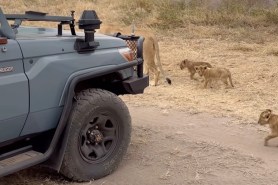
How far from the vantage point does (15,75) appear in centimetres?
408

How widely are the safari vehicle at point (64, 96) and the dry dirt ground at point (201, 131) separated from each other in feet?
1.12

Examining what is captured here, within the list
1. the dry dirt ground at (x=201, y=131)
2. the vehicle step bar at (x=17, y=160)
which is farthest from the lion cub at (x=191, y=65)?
the vehicle step bar at (x=17, y=160)

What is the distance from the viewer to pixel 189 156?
5.71 metres

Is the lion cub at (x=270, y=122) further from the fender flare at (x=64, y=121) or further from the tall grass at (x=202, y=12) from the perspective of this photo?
the tall grass at (x=202, y=12)

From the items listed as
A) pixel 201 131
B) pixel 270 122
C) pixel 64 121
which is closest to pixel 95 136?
pixel 64 121

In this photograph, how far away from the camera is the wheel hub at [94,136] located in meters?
4.85

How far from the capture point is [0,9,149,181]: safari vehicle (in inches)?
163

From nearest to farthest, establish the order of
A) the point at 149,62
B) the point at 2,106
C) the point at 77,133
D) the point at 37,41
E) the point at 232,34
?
the point at 2,106 < the point at 37,41 < the point at 77,133 < the point at 149,62 < the point at 232,34

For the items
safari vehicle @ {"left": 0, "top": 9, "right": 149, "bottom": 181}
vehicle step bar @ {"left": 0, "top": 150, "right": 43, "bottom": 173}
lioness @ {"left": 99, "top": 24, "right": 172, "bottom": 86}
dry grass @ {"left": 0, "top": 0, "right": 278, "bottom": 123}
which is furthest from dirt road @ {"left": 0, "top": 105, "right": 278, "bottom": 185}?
lioness @ {"left": 99, "top": 24, "right": 172, "bottom": 86}

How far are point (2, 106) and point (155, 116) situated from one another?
12.1 ft

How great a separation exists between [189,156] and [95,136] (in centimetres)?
130

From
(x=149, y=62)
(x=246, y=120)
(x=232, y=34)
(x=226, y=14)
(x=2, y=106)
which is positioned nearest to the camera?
(x=2, y=106)

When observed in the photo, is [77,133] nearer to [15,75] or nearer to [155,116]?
[15,75]

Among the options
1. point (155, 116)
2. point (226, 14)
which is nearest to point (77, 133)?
point (155, 116)
